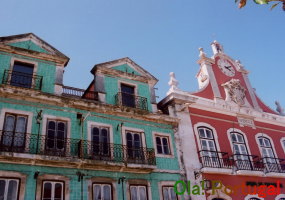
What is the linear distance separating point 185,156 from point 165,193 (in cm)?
229

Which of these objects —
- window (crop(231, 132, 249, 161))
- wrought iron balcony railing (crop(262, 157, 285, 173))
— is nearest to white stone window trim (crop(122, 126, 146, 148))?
window (crop(231, 132, 249, 161))

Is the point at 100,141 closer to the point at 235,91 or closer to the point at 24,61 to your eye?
the point at 24,61

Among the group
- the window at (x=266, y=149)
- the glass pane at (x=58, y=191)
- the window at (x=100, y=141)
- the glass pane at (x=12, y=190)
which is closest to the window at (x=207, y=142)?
the window at (x=266, y=149)

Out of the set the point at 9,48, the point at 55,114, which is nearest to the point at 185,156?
the point at 55,114

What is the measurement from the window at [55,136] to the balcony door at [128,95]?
3.58 metres

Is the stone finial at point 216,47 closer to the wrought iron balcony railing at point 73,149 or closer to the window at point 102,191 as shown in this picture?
the wrought iron balcony railing at point 73,149

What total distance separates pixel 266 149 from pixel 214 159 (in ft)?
16.0

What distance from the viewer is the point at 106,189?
11.8 m

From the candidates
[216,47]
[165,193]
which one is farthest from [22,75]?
[216,47]

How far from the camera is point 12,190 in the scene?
999cm

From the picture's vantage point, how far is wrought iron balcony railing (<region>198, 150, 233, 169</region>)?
1482 centimetres

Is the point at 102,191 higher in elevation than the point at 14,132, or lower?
lower

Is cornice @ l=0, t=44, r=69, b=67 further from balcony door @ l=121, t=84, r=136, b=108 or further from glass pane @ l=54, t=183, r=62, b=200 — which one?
glass pane @ l=54, t=183, r=62, b=200

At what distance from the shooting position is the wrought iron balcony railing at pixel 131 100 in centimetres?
1448
